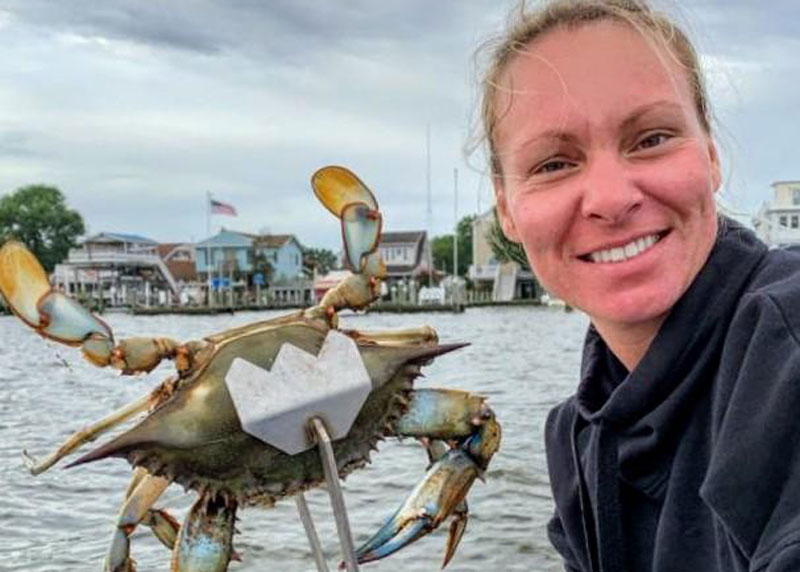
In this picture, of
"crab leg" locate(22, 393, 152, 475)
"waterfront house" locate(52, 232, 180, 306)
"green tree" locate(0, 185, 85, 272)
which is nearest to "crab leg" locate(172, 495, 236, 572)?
"crab leg" locate(22, 393, 152, 475)

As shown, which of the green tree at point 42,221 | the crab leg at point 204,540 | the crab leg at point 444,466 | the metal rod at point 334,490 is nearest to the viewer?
the metal rod at point 334,490

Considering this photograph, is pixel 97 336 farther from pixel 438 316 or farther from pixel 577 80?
pixel 438 316

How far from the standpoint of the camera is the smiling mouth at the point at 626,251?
204 centimetres

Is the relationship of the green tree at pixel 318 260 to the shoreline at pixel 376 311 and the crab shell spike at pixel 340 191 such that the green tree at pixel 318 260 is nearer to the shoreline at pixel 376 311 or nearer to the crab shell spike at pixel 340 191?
the shoreline at pixel 376 311

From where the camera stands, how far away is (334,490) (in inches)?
105

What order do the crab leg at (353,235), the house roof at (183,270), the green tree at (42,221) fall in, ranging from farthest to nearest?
1. the green tree at (42,221)
2. the house roof at (183,270)
3. the crab leg at (353,235)

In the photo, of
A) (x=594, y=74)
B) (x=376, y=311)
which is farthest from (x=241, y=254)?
(x=594, y=74)

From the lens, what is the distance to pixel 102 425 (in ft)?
10.5

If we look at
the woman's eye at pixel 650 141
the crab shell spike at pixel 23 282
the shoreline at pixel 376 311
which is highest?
the woman's eye at pixel 650 141

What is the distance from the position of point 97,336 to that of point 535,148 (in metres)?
1.35

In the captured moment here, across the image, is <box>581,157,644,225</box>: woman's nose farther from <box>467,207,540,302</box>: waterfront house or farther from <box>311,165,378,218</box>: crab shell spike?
<box>467,207,540,302</box>: waterfront house

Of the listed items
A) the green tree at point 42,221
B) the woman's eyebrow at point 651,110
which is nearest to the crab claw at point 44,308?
the woman's eyebrow at point 651,110

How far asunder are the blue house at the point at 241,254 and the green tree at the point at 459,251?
19.6m

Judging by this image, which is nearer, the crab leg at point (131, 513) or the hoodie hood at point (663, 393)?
the hoodie hood at point (663, 393)
